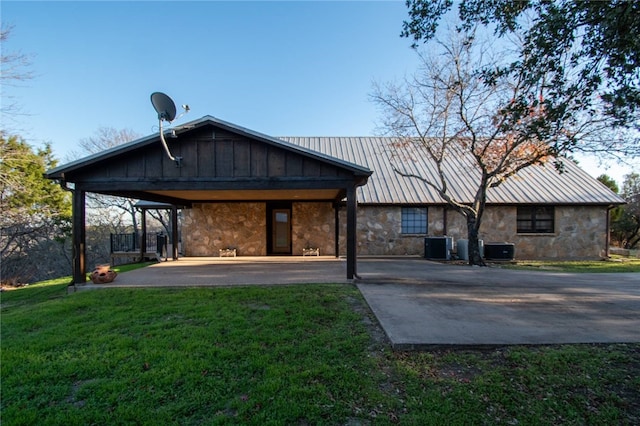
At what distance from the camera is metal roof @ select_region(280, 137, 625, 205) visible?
1409 centimetres

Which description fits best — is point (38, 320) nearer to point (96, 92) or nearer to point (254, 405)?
point (254, 405)

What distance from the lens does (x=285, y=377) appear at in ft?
11.1

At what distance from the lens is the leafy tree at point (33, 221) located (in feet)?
49.3

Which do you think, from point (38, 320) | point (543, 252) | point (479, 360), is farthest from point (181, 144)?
point (543, 252)

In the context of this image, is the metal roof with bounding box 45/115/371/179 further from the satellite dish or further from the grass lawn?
the grass lawn

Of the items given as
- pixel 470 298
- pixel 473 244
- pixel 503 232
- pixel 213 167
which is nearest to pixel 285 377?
pixel 470 298

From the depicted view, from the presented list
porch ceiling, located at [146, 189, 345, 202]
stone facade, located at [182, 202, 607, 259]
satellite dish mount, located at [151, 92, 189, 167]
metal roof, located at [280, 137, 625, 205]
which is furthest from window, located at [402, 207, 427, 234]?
satellite dish mount, located at [151, 92, 189, 167]

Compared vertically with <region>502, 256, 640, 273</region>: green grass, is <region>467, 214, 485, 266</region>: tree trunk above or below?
above

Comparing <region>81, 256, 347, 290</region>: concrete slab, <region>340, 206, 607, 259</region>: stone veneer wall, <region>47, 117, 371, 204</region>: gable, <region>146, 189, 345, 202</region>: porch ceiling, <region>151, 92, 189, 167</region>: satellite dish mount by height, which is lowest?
<region>81, 256, 347, 290</region>: concrete slab

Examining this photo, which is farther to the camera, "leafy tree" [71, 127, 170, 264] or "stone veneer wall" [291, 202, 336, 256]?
"leafy tree" [71, 127, 170, 264]

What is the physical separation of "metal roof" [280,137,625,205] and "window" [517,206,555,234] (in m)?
0.61

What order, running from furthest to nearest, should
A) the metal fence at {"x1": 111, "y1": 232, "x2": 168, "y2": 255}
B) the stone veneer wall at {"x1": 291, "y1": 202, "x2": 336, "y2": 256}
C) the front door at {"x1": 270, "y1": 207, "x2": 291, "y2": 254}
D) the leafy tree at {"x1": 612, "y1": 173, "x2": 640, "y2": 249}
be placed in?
the leafy tree at {"x1": 612, "y1": 173, "x2": 640, "y2": 249}, the front door at {"x1": 270, "y1": 207, "x2": 291, "y2": 254}, the stone veneer wall at {"x1": 291, "y1": 202, "x2": 336, "y2": 256}, the metal fence at {"x1": 111, "y1": 232, "x2": 168, "y2": 255}

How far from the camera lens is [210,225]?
14.8m

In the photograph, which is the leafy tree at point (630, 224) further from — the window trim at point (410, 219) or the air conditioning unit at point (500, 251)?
the window trim at point (410, 219)
